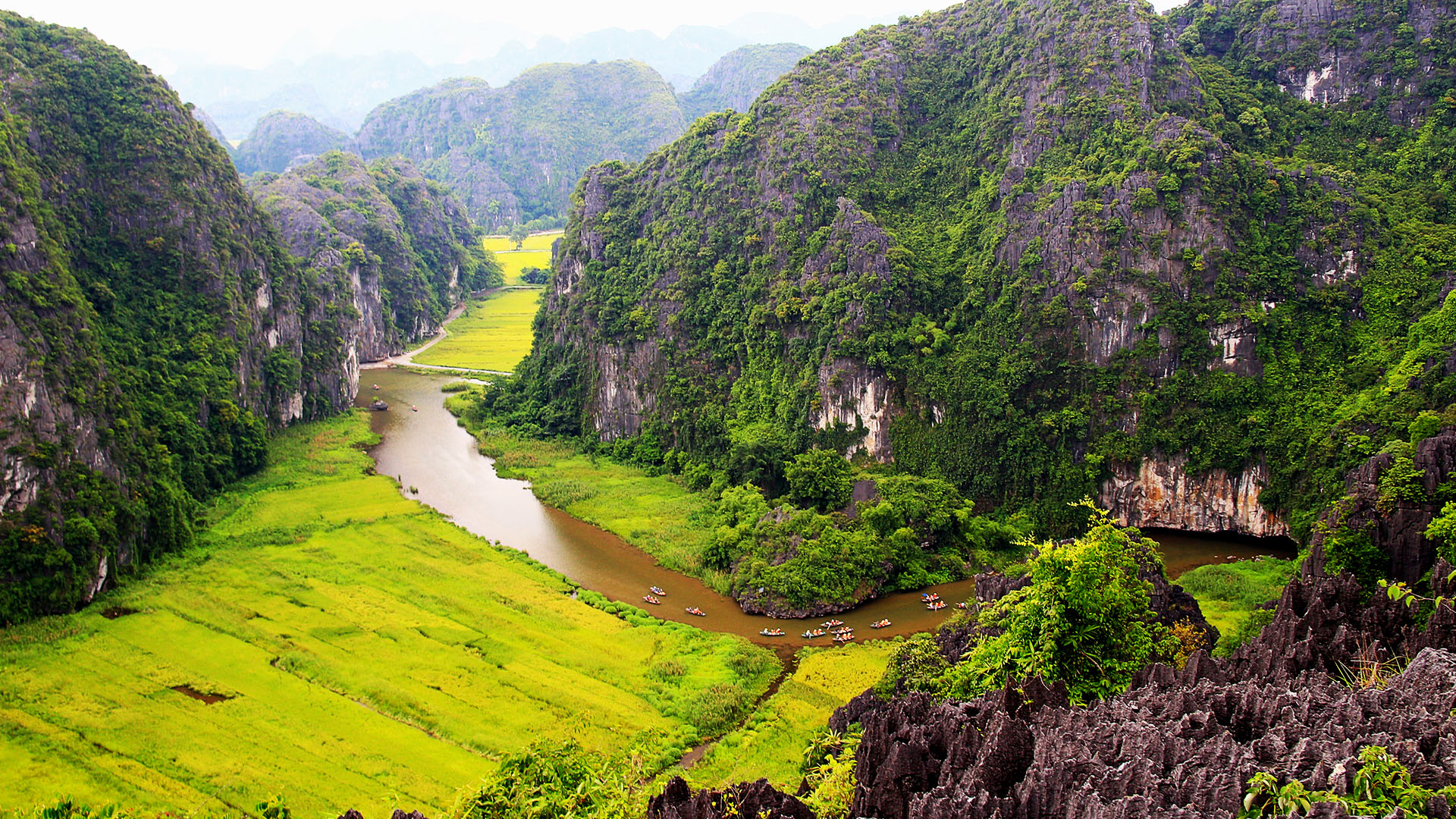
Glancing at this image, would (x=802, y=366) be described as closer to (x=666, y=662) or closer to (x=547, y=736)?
(x=666, y=662)

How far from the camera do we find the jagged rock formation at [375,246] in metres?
101

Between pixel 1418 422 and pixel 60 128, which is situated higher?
pixel 60 128

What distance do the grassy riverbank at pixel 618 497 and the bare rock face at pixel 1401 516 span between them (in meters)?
26.4

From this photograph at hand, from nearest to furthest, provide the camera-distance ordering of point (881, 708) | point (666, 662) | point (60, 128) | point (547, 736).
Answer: point (881, 708), point (547, 736), point (666, 662), point (60, 128)

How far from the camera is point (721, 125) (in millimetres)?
76312

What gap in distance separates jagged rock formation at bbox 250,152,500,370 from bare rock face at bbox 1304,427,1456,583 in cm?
7720

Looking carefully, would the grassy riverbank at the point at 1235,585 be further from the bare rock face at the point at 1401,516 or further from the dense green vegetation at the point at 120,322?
the dense green vegetation at the point at 120,322

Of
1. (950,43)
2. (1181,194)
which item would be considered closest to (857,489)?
(1181,194)

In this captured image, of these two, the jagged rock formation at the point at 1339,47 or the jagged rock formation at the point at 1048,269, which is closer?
the jagged rock formation at the point at 1048,269

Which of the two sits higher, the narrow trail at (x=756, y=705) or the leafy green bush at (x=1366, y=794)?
the leafy green bush at (x=1366, y=794)

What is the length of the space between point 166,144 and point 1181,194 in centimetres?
7012

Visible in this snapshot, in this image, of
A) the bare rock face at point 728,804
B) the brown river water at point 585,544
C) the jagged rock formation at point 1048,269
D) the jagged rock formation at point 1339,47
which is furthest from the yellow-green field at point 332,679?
the jagged rock formation at point 1339,47

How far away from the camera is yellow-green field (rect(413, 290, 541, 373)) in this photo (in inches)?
4166

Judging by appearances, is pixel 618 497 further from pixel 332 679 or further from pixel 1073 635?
pixel 1073 635
